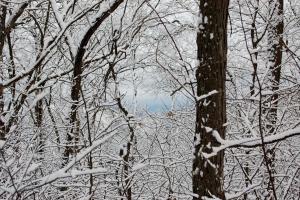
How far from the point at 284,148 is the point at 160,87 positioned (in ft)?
24.9

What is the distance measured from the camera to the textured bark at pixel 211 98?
141 inches

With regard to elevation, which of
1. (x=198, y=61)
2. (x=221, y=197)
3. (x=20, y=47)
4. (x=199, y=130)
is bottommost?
(x=221, y=197)

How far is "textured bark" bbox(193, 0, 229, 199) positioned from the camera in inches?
141

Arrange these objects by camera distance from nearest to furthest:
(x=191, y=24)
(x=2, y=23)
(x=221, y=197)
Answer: (x=221, y=197), (x=2, y=23), (x=191, y=24)

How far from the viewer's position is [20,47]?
1370 centimetres

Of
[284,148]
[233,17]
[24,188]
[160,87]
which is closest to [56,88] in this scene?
[160,87]

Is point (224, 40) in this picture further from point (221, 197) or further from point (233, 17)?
point (233, 17)

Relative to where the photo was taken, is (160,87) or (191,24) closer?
(191,24)

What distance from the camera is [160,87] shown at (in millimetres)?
14781

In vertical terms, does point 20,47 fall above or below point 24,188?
above

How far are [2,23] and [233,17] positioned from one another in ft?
19.3

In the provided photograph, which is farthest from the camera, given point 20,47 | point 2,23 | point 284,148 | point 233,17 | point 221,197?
point 20,47

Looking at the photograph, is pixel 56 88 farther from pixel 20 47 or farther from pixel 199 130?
pixel 199 130

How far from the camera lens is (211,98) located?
361 cm
